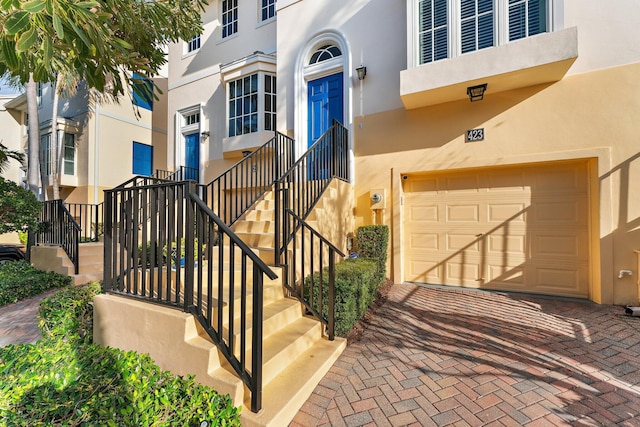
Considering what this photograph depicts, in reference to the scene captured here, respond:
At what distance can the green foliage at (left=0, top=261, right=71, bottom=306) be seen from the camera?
4.74 m

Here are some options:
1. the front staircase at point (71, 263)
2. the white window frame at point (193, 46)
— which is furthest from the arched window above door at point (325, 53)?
the front staircase at point (71, 263)

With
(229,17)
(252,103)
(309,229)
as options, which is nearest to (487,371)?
(309,229)

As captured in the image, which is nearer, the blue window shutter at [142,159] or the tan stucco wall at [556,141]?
the tan stucco wall at [556,141]

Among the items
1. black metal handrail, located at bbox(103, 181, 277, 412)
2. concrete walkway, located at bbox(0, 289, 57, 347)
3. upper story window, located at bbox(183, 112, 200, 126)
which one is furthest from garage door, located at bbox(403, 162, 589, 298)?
upper story window, located at bbox(183, 112, 200, 126)

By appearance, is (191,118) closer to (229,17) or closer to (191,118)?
(191,118)

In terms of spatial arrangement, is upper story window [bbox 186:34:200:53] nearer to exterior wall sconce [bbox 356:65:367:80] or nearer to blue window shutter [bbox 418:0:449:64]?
exterior wall sconce [bbox 356:65:367:80]

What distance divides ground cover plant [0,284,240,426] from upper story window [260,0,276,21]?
8996 millimetres

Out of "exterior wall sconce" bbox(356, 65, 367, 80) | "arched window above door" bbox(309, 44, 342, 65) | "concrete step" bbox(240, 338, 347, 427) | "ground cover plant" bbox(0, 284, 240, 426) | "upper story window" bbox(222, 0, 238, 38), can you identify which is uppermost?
"upper story window" bbox(222, 0, 238, 38)

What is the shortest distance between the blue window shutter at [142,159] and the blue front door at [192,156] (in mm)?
4754

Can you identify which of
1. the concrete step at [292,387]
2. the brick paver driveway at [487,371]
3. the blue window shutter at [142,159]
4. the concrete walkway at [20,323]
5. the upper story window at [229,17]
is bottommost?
the concrete walkway at [20,323]

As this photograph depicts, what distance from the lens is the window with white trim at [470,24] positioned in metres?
4.29

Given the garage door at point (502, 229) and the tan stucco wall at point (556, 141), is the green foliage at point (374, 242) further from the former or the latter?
the garage door at point (502, 229)

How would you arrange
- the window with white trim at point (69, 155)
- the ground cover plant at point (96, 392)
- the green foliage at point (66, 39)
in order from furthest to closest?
1. the window with white trim at point (69, 155)
2. the green foliage at point (66, 39)
3. the ground cover plant at point (96, 392)

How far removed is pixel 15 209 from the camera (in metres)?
5.57
